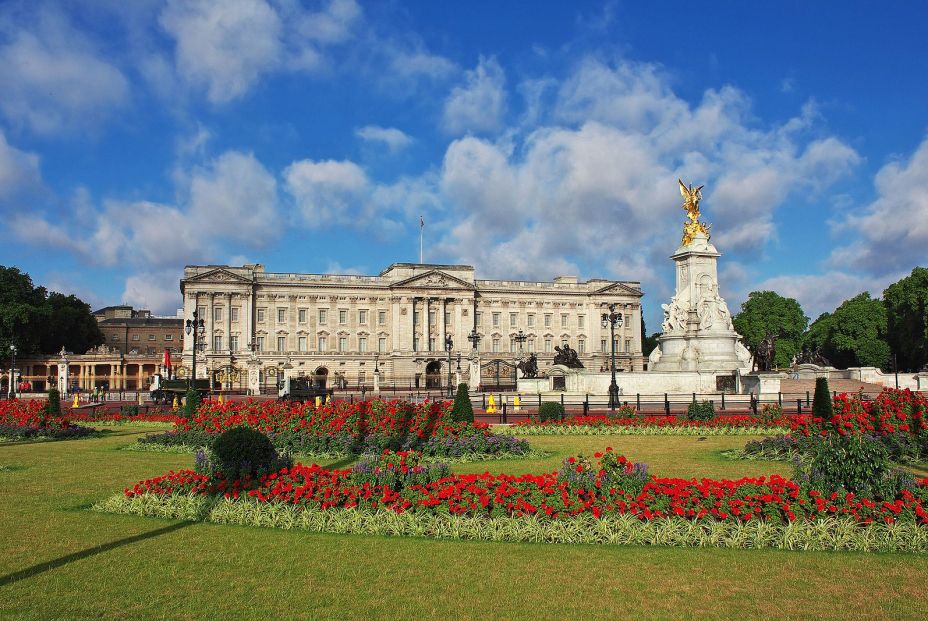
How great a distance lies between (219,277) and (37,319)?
61.8 ft

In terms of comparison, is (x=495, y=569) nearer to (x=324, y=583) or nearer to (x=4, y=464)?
(x=324, y=583)

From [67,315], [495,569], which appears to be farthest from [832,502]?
[67,315]

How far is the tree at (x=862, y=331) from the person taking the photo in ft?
247

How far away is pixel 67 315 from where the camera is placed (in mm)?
93875

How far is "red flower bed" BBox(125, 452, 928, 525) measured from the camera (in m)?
9.55

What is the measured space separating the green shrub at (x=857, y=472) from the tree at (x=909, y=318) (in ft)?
211

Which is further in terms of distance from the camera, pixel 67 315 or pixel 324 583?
pixel 67 315

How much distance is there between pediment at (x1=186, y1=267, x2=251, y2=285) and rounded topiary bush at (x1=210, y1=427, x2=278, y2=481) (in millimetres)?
78199

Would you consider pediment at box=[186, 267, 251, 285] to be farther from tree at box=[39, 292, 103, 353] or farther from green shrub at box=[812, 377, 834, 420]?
green shrub at box=[812, 377, 834, 420]

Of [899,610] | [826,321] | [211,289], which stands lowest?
[899,610]

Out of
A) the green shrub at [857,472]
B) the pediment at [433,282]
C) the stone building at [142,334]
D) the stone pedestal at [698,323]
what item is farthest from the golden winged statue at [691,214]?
the stone building at [142,334]

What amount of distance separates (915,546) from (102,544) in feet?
31.2

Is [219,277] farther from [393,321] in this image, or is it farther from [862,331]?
[862,331]

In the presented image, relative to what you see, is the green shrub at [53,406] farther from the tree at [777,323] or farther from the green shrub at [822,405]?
the tree at [777,323]
